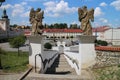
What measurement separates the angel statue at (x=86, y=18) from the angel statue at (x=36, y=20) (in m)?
2.16

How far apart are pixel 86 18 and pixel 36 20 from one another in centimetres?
273

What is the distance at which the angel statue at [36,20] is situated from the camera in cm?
1361

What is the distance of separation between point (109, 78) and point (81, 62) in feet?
11.8

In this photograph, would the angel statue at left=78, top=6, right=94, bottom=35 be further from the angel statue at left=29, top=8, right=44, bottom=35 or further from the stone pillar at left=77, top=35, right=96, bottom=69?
the angel statue at left=29, top=8, right=44, bottom=35

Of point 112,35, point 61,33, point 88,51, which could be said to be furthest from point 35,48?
point 61,33

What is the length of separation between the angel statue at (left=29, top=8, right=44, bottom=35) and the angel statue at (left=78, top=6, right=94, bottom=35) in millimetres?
2161

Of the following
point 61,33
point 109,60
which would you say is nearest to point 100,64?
point 109,60

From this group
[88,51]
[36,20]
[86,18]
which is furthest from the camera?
[36,20]

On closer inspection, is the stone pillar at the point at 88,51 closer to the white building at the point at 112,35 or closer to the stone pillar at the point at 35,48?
the stone pillar at the point at 35,48

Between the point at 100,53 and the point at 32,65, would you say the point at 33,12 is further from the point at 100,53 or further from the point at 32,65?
the point at 100,53

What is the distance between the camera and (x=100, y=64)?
12.7m

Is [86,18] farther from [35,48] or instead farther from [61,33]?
[61,33]

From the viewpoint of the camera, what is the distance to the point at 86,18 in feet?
43.5

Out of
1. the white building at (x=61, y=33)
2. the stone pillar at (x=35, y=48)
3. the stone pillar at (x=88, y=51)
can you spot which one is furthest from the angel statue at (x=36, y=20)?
the white building at (x=61, y=33)
